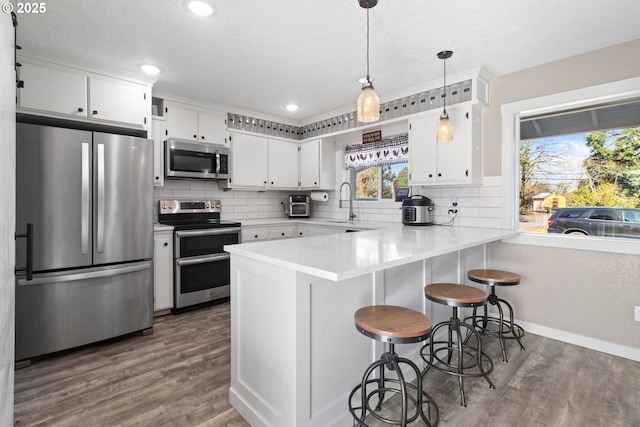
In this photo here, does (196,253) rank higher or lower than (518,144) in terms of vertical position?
lower

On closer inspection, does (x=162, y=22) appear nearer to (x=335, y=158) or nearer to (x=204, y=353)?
(x=204, y=353)

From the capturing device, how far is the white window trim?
8.18 ft

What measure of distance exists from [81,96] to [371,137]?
10.3ft

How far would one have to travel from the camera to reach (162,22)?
85.9 inches

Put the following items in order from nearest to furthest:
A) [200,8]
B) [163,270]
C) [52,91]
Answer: [200,8], [52,91], [163,270]

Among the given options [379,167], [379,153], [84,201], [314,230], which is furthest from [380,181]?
[84,201]

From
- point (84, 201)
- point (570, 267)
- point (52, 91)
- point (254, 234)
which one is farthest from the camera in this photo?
point (254, 234)

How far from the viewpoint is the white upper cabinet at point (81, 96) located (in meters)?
2.55

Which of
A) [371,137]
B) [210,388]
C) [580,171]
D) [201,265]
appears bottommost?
[210,388]

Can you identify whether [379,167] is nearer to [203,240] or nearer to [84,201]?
[203,240]

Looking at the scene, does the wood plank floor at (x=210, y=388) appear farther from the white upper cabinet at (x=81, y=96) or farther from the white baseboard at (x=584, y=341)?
the white upper cabinet at (x=81, y=96)

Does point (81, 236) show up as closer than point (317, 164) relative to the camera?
Yes

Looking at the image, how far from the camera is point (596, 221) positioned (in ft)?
8.91

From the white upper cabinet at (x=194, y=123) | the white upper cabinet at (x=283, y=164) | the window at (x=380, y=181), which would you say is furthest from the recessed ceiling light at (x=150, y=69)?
the window at (x=380, y=181)
